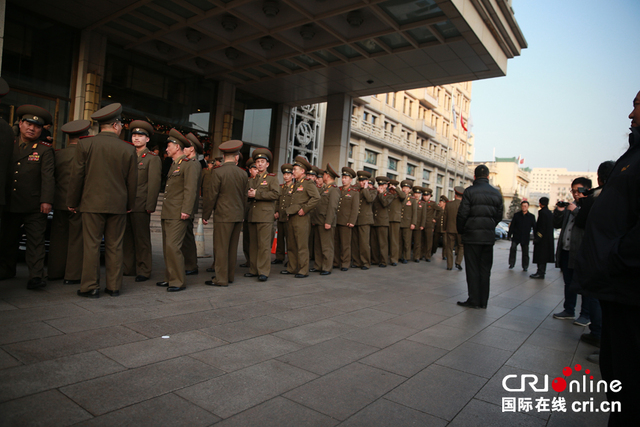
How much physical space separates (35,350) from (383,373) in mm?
2703

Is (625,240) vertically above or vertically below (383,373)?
above

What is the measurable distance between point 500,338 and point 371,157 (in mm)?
31531

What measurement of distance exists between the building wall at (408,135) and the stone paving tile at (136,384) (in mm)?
29190

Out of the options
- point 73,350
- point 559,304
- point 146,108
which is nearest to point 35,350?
point 73,350

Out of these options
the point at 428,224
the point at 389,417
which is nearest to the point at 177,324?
the point at 389,417

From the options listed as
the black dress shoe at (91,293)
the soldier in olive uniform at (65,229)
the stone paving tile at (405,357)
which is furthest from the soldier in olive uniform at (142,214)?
the stone paving tile at (405,357)

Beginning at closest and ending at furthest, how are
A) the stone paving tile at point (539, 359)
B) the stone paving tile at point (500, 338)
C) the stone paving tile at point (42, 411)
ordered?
the stone paving tile at point (42, 411) < the stone paving tile at point (539, 359) < the stone paving tile at point (500, 338)

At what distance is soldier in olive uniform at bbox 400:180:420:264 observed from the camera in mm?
12320

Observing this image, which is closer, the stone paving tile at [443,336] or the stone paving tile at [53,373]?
the stone paving tile at [53,373]

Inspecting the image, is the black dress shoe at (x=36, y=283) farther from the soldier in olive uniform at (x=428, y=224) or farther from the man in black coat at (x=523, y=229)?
the man in black coat at (x=523, y=229)

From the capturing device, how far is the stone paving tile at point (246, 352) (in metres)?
3.30

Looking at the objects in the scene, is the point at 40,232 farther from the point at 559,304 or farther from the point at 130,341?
the point at 559,304

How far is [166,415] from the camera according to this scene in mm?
2430

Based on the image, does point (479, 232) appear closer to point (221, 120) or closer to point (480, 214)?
point (480, 214)
